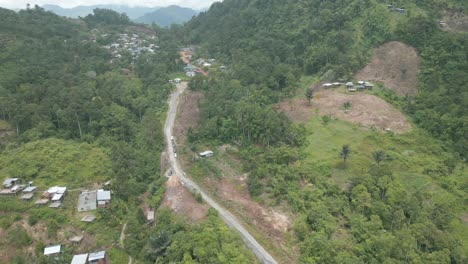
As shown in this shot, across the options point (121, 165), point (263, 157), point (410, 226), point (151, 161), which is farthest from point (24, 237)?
point (410, 226)

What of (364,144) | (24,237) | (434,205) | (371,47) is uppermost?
(371,47)

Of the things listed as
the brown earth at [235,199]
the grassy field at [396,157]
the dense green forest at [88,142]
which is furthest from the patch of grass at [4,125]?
the grassy field at [396,157]

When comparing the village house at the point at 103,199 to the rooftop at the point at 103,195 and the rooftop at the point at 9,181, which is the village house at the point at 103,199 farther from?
the rooftop at the point at 9,181

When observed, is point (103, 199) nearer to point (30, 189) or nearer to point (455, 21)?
point (30, 189)

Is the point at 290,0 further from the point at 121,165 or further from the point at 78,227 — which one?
the point at 78,227

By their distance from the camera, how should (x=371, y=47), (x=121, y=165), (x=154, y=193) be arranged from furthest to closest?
(x=371, y=47) < (x=121, y=165) < (x=154, y=193)

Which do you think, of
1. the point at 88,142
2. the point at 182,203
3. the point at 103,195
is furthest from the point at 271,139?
the point at 88,142

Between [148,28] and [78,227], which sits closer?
[78,227]
